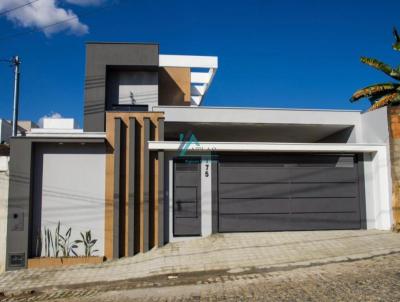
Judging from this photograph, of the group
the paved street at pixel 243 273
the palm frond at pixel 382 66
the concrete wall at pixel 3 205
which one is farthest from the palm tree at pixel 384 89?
the concrete wall at pixel 3 205

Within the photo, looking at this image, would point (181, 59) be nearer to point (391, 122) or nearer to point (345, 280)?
point (391, 122)

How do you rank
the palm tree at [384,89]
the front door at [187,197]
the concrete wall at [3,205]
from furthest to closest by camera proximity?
the palm tree at [384,89] → the front door at [187,197] → the concrete wall at [3,205]

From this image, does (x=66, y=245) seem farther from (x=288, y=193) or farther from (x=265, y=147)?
(x=288, y=193)

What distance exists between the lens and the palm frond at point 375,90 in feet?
45.1

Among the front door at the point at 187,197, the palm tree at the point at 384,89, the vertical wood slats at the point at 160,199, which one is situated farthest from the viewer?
the palm tree at the point at 384,89

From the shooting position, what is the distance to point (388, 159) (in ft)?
35.1

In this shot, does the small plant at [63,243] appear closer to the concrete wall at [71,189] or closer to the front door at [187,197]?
the concrete wall at [71,189]

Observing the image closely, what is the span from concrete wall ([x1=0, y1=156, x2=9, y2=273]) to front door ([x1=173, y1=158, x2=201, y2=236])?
15.5 feet

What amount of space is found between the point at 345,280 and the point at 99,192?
6.86 metres

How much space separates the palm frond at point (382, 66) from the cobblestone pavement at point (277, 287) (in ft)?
27.7

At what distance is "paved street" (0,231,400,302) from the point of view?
6402 mm

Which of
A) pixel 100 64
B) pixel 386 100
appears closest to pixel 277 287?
pixel 386 100

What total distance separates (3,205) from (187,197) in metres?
5.18

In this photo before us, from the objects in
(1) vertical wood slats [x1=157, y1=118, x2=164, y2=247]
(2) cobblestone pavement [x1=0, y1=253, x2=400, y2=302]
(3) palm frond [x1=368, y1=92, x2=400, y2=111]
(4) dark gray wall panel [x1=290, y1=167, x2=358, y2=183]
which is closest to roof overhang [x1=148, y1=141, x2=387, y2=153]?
(1) vertical wood slats [x1=157, y1=118, x2=164, y2=247]
